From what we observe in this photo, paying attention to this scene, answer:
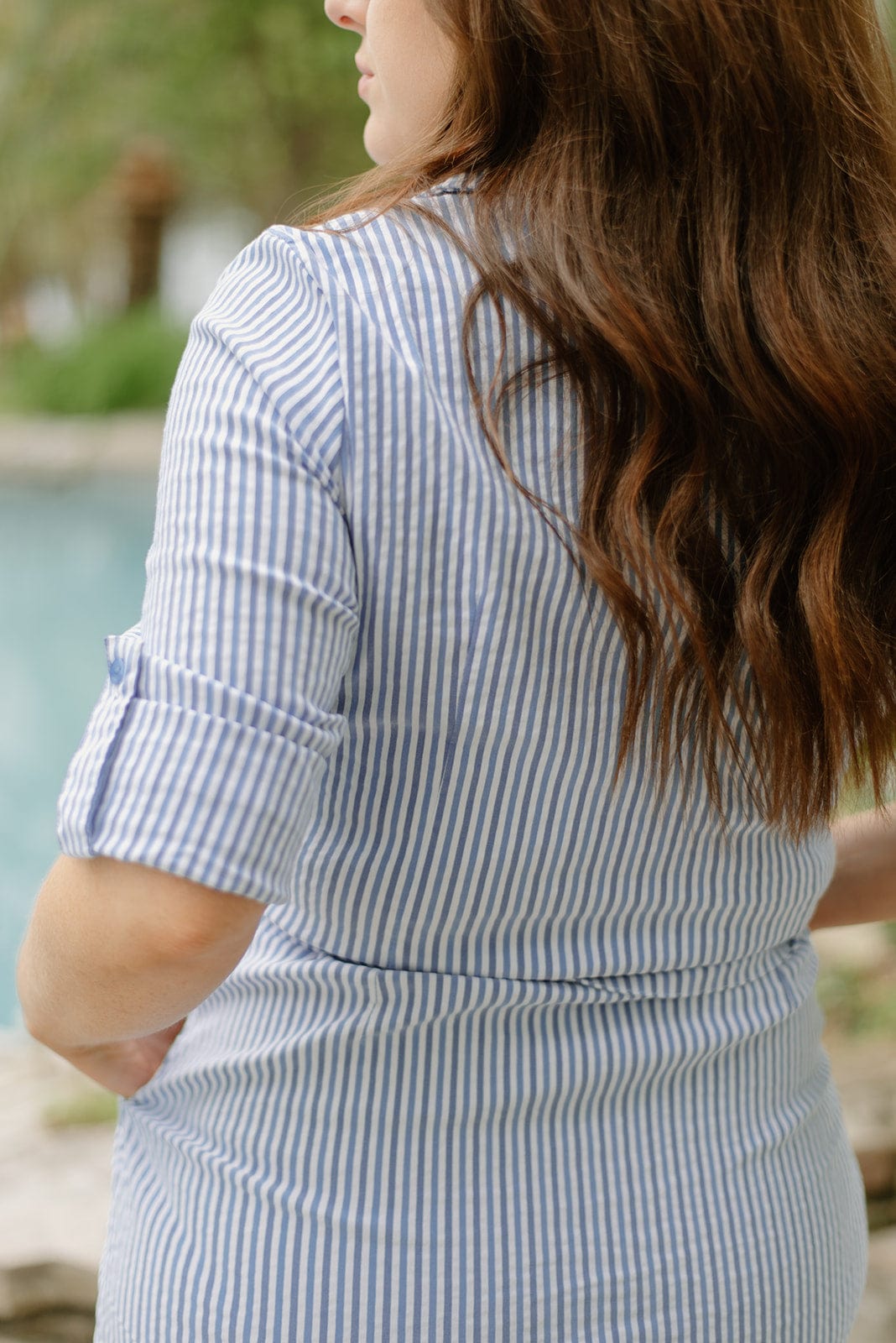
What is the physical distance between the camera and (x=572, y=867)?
1.88 feet

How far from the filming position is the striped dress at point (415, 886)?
1.59ft

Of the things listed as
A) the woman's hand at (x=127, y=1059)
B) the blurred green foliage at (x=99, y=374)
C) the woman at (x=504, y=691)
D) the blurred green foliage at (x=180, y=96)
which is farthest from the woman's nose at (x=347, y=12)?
the blurred green foliage at (x=180, y=96)

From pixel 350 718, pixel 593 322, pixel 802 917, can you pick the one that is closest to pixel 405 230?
pixel 593 322

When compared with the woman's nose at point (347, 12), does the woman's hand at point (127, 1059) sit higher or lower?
lower

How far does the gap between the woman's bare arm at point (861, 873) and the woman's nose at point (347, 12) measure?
20.7 inches

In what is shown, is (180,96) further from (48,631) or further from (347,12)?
(347,12)

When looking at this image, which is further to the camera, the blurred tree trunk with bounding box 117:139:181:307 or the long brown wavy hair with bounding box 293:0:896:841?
the blurred tree trunk with bounding box 117:139:181:307

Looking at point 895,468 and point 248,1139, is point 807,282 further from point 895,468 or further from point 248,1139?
point 248,1139

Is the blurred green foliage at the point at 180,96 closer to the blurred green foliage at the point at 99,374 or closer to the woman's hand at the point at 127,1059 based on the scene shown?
the blurred green foliage at the point at 99,374

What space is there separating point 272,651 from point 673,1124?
0.29 metres

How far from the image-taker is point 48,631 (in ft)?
21.7

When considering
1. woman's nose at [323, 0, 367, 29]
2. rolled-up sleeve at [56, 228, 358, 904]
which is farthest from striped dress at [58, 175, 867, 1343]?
woman's nose at [323, 0, 367, 29]

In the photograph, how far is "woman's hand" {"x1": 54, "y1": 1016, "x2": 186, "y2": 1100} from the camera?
67 centimetres

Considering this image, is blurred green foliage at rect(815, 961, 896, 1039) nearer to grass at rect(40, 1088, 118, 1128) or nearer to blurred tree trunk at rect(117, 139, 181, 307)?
grass at rect(40, 1088, 118, 1128)
